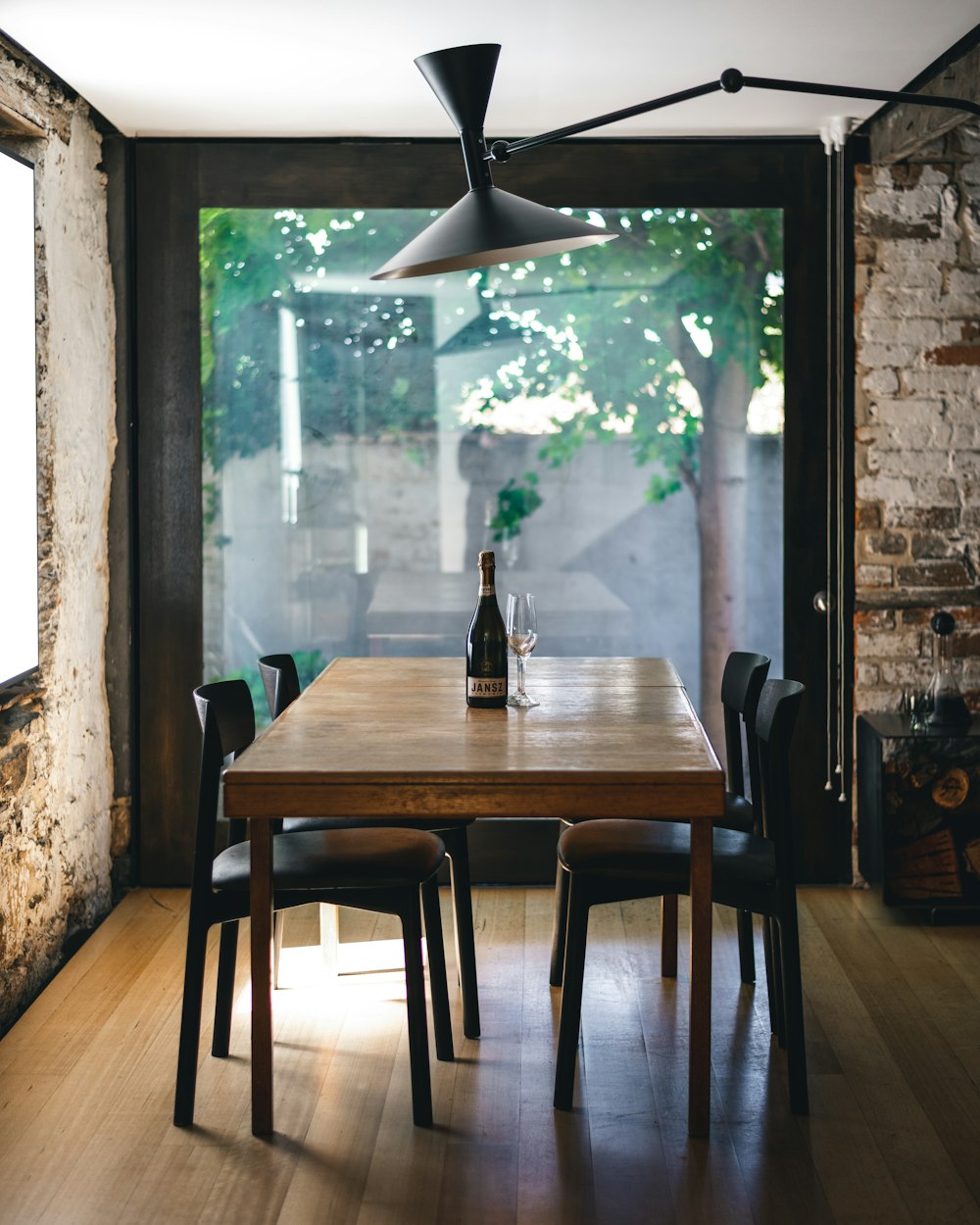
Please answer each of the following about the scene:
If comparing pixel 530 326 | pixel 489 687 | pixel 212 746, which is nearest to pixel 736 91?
pixel 489 687

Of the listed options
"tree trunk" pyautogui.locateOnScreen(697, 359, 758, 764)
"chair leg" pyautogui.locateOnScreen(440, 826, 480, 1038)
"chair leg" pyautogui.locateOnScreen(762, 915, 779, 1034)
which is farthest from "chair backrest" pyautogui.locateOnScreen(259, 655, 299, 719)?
Answer: "tree trunk" pyautogui.locateOnScreen(697, 359, 758, 764)

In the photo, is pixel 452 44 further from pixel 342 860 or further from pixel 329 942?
pixel 329 942

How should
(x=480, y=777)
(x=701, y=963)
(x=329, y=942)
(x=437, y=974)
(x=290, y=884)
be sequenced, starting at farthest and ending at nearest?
(x=329, y=942) < (x=437, y=974) < (x=290, y=884) < (x=701, y=963) < (x=480, y=777)

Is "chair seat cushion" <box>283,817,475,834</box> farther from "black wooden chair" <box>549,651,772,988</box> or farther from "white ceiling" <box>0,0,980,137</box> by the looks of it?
"white ceiling" <box>0,0,980,137</box>

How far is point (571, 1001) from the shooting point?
2750 mm

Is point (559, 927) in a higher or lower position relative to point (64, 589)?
lower

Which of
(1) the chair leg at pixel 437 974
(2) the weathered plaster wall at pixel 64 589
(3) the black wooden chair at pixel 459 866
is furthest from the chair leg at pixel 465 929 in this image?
(2) the weathered plaster wall at pixel 64 589

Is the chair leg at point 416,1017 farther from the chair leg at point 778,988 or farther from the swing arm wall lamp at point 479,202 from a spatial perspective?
the swing arm wall lamp at point 479,202

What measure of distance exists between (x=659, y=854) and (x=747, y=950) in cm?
85

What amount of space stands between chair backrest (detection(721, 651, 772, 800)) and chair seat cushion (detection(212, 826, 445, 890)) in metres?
0.89

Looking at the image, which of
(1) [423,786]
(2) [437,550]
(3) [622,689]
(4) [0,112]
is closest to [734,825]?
(3) [622,689]

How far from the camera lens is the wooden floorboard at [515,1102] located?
7.93ft

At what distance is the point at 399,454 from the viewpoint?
4.44 meters

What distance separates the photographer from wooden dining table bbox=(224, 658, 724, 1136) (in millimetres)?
2422
